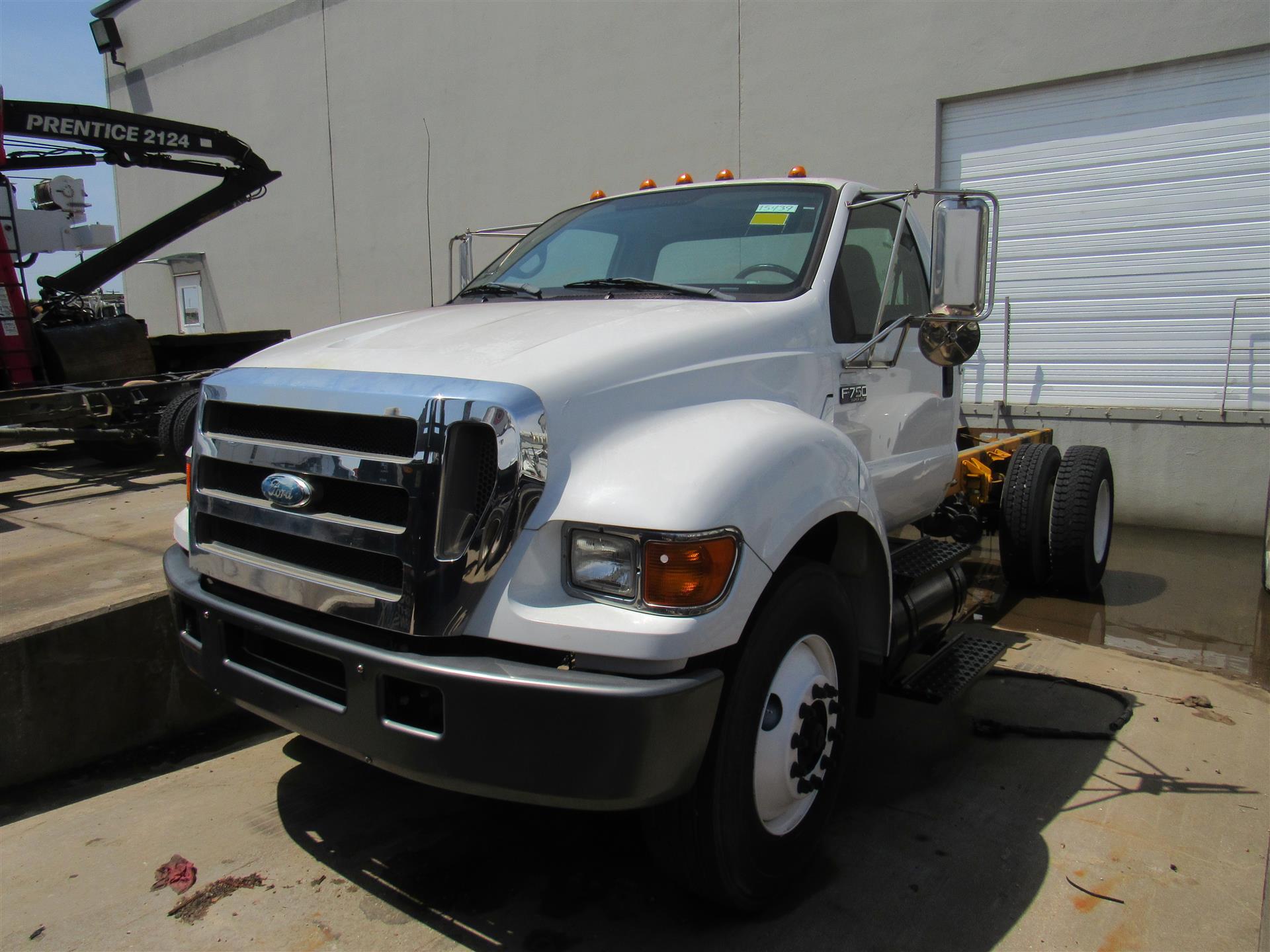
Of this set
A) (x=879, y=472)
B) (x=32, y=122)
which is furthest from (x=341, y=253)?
(x=879, y=472)

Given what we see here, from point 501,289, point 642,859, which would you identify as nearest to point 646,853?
point 642,859

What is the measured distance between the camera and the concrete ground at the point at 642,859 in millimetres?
2654

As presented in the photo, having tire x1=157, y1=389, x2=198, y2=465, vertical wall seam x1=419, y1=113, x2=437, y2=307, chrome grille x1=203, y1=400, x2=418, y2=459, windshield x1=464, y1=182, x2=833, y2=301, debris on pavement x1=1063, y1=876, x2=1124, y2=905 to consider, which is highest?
vertical wall seam x1=419, y1=113, x2=437, y2=307

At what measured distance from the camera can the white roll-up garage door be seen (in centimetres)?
750

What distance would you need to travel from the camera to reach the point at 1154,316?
7.99 meters

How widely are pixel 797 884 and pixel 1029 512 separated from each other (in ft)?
11.4

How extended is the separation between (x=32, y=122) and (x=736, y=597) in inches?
379

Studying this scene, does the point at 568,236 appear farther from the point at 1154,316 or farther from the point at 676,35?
the point at 676,35

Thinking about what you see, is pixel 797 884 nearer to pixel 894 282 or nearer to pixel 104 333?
pixel 894 282

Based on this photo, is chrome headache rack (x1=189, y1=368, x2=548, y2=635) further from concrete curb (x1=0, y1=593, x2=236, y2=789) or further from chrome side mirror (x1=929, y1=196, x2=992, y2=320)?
chrome side mirror (x1=929, y1=196, x2=992, y2=320)

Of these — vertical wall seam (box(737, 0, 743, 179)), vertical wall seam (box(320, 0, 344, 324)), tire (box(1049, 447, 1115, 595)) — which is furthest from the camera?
vertical wall seam (box(320, 0, 344, 324))

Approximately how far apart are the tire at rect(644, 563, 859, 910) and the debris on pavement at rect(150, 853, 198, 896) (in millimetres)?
1499

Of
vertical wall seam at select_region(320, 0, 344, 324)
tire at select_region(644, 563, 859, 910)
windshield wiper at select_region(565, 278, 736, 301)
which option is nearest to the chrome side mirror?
windshield wiper at select_region(565, 278, 736, 301)

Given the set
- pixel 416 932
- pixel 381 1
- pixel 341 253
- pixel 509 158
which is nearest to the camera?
pixel 416 932
